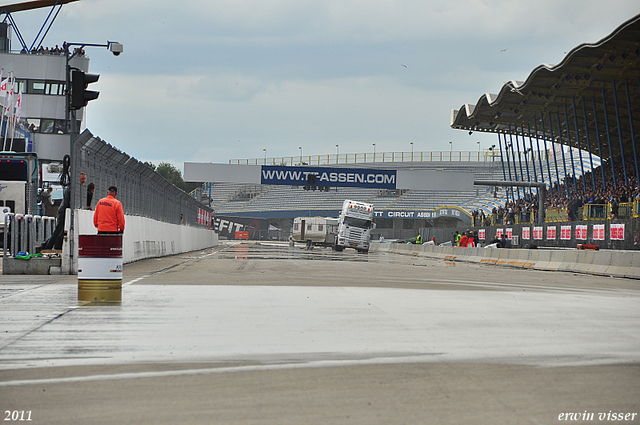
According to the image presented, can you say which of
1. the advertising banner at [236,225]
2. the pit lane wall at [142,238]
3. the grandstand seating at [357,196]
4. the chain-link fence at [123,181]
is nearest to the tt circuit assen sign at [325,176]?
the pit lane wall at [142,238]

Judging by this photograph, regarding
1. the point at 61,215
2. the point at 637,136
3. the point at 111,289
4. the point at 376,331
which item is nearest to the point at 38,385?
the point at 376,331

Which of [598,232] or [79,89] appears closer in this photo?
[79,89]

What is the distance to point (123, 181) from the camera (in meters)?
22.4

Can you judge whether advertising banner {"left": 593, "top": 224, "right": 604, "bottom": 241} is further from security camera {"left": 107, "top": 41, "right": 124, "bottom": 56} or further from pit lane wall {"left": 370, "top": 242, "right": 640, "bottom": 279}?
security camera {"left": 107, "top": 41, "right": 124, "bottom": 56}

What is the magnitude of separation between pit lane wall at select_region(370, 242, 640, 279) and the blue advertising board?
1523 centimetres

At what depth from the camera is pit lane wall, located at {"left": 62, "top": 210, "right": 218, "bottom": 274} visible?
1595cm

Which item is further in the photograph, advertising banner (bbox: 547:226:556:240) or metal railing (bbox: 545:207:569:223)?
metal railing (bbox: 545:207:569:223)

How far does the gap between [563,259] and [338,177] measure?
Result: 31329 millimetres

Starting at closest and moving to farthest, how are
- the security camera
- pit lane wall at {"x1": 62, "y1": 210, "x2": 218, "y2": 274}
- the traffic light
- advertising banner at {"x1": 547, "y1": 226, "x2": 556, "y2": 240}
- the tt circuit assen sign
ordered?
1. the traffic light
2. pit lane wall at {"x1": 62, "y1": 210, "x2": 218, "y2": 274}
3. the security camera
4. advertising banner at {"x1": 547, "y1": 226, "x2": 556, "y2": 240}
5. the tt circuit assen sign

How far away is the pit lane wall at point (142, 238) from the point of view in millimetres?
15953

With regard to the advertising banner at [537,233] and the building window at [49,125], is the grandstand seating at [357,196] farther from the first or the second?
the advertising banner at [537,233]

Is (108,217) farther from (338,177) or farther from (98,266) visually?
(338,177)

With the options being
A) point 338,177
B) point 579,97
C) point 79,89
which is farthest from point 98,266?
point 338,177

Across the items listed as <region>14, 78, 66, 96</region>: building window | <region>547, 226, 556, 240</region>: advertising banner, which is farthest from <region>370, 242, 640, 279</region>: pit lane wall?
<region>14, 78, 66, 96</region>: building window
